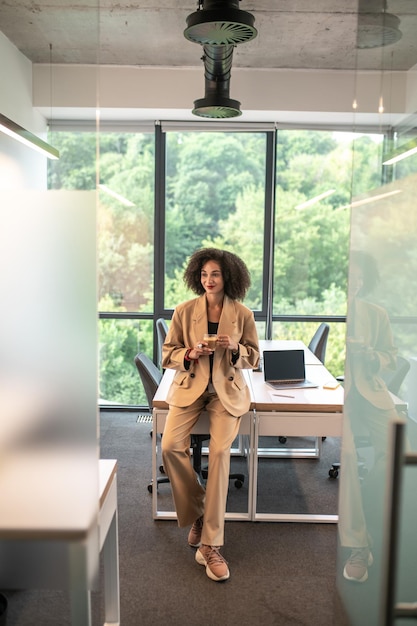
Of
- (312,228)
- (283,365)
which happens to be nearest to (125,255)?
(312,228)

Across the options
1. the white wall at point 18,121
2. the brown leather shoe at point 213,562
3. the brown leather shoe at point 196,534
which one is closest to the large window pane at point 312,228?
the brown leather shoe at point 196,534

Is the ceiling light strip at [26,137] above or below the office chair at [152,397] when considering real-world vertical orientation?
above

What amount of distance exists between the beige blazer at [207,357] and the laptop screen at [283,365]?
0.54m

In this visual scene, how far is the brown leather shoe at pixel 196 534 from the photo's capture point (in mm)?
3309

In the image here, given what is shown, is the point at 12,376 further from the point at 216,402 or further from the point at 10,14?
the point at 216,402

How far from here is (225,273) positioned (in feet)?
11.7

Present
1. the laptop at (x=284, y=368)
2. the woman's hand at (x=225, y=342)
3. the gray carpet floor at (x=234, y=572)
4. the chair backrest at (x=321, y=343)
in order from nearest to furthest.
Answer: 1. the gray carpet floor at (x=234, y=572)
2. the woman's hand at (x=225, y=342)
3. the laptop at (x=284, y=368)
4. the chair backrest at (x=321, y=343)

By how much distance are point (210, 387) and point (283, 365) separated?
0.82m

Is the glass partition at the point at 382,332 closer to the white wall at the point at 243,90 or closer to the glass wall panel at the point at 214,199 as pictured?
the white wall at the point at 243,90

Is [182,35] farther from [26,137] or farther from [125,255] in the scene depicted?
[26,137]

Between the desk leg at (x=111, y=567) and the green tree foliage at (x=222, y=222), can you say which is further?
the green tree foliage at (x=222, y=222)

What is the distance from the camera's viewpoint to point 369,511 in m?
2.03

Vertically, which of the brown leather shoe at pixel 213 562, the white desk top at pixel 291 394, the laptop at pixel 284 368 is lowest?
the brown leather shoe at pixel 213 562

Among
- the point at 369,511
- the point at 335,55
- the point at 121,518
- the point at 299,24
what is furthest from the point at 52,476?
the point at 335,55
